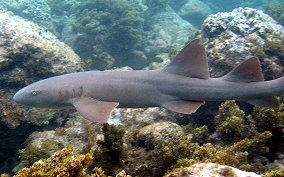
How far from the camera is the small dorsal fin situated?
379 centimetres

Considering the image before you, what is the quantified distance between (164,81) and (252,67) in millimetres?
1482

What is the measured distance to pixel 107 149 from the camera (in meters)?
3.54

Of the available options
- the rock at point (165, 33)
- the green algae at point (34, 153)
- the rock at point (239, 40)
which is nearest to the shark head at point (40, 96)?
the green algae at point (34, 153)

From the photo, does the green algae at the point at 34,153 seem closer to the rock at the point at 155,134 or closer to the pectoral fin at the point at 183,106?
the rock at the point at 155,134

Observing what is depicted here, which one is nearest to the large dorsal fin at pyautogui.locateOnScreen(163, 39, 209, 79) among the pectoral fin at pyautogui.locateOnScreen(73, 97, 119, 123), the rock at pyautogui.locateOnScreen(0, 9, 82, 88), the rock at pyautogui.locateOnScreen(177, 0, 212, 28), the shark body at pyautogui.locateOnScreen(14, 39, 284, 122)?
the shark body at pyautogui.locateOnScreen(14, 39, 284, 122)

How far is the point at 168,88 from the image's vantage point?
12.7 feet

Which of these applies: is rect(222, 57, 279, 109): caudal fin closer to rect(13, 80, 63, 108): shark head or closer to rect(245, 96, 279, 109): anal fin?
rect(245, 96, 279, 109): anal fin

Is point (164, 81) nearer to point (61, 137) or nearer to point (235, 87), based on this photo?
point (235, 87)

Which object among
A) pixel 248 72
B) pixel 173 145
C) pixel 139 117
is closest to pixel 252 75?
pixel 248 72

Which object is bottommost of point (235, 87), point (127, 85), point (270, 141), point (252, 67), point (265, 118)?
point (270, 141)

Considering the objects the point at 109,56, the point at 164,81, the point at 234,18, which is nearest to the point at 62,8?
the point at 109,56

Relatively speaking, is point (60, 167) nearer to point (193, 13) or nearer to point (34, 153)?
point (34, 153)

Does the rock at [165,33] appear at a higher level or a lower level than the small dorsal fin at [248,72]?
lower

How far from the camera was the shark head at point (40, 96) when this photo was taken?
3922 mm
